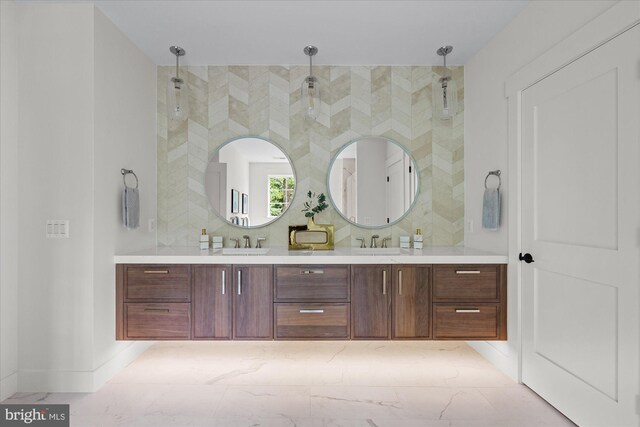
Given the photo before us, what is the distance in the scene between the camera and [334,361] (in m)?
3.03

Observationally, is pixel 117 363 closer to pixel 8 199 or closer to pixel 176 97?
pixel 8 199

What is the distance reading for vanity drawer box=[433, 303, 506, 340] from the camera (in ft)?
9.05

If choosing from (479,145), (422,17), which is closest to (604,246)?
(479,145)

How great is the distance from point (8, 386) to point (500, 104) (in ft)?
12.3

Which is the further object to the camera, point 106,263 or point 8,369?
point 106,263

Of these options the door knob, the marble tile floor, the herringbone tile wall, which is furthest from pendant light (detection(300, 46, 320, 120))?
the marble tile floor

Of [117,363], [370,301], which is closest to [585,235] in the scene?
[370,301]

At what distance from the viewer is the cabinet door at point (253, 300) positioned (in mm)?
2760

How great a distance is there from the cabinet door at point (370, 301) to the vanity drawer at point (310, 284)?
8 centimetres

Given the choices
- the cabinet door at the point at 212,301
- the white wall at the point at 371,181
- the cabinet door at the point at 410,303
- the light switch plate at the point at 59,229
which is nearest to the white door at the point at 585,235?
the cabinet door at the point at 410,303

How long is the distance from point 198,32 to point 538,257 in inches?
109

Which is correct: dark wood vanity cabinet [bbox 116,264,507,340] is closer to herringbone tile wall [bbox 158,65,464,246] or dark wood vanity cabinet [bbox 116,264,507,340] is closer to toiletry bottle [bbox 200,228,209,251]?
toiletry bottle [bbox 200,228,209,251]

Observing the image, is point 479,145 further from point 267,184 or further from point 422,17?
point 267,184

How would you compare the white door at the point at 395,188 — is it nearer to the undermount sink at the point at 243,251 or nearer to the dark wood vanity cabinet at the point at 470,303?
the dark wood vanity cabinet at the point at 470,303
